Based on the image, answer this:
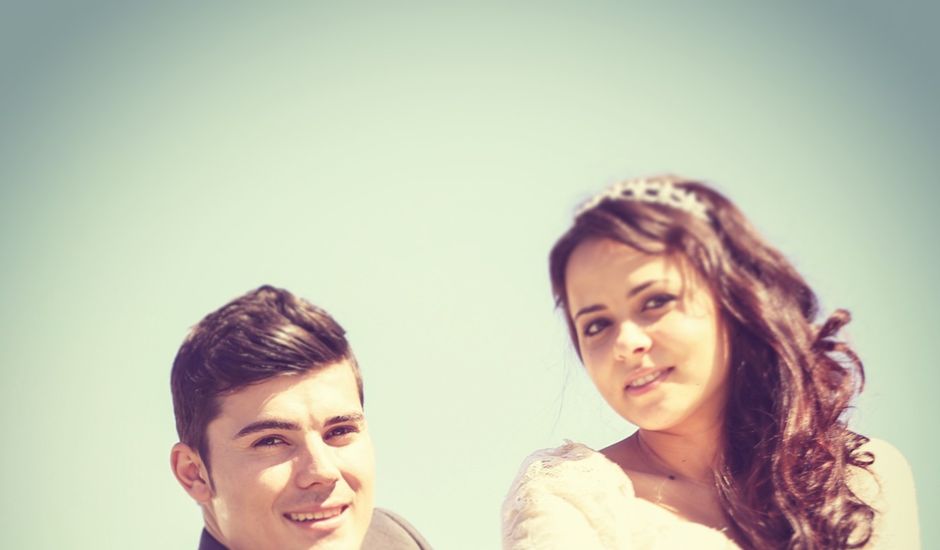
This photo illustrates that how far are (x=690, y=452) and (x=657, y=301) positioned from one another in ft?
2.92

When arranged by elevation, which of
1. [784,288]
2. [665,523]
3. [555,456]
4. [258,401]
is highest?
[784,288]

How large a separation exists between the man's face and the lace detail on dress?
0.78 m

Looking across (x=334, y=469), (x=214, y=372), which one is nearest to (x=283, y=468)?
(x=334, y=469)

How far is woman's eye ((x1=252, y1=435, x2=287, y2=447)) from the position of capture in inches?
196

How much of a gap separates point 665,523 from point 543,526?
57cm

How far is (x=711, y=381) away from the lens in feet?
16.8

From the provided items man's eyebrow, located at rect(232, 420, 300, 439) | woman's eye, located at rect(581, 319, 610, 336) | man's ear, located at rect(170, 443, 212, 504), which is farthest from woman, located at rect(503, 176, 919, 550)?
man's ear, located at rect(170, 443, 212, 504)

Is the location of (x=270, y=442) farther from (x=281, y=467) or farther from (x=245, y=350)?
(x=245, y=350)

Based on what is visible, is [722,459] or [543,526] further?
[722,459]

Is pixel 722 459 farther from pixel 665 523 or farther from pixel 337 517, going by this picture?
pixel 337 517

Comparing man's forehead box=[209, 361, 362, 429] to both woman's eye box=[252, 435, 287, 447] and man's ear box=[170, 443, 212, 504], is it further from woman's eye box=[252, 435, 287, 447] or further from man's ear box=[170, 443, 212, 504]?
man's ear box=[170, 443, 212, 504]

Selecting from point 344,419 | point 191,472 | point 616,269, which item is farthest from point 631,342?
point 191,472

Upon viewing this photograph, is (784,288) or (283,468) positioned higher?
(784,288)

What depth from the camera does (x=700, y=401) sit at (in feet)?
16.8
